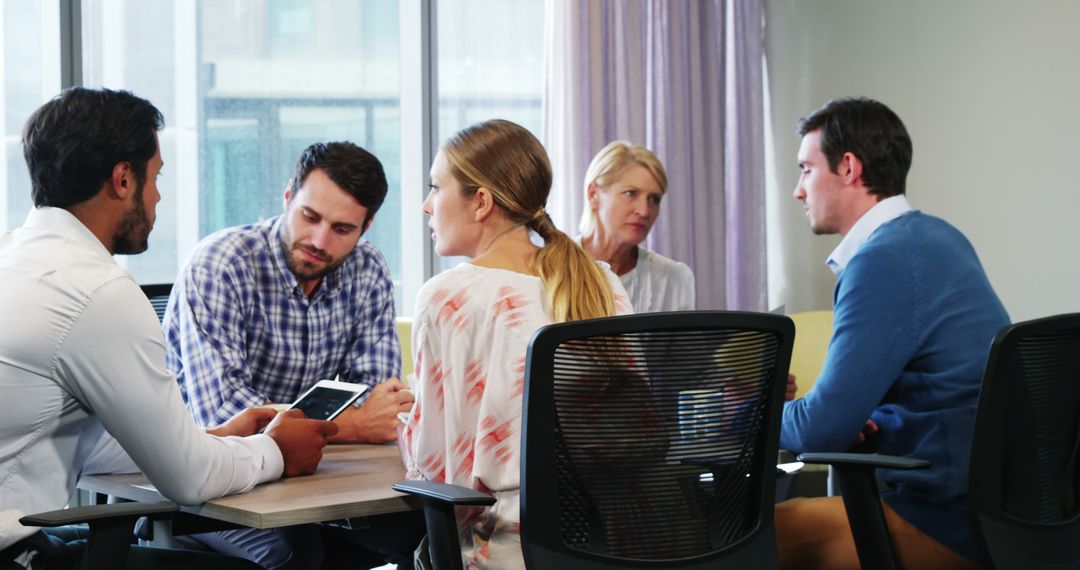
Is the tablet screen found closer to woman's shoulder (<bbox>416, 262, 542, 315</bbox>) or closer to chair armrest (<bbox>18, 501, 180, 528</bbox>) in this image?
woman's shoulder (<bbox>416, 262, 542, 315</bbox>)

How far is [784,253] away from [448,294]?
11.4 ft

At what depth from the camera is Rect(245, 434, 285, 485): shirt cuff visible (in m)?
1.90

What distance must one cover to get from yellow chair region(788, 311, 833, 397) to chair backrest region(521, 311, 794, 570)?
6.72ft

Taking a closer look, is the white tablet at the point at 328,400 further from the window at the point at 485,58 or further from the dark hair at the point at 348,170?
the window at the point at 485,58

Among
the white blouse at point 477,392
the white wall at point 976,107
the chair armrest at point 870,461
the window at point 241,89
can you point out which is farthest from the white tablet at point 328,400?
the white wall at point 976,107

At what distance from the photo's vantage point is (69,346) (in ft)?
5.47

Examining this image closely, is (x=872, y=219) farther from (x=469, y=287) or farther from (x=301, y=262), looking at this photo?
(x=301, y=262)

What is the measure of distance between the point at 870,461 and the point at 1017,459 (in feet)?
0.94

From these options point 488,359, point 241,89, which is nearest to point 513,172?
point 488,359

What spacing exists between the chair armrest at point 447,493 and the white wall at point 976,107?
2.90 metres

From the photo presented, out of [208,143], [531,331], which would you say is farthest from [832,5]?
[531,331]

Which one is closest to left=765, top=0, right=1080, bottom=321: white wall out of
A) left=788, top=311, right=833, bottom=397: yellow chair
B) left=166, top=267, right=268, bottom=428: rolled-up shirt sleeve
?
left=788, top=311, right=833, bottom=397: yellow chair

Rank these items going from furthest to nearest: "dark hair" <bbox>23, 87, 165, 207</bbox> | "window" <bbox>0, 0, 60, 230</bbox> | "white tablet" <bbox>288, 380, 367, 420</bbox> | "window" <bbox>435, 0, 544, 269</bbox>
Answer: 1. "window" <bbox>435, 0, 544, 269</bbox>
2. "window" <bbox>0, 0, 60, 230</bbox>
3. "white tablet" <bbox>288, 380, 367, 420</bbox>
4. "dark hair" <bbox>23, 87, 165, 207</bbox>

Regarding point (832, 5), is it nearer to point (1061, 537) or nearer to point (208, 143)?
point (208, 143)
